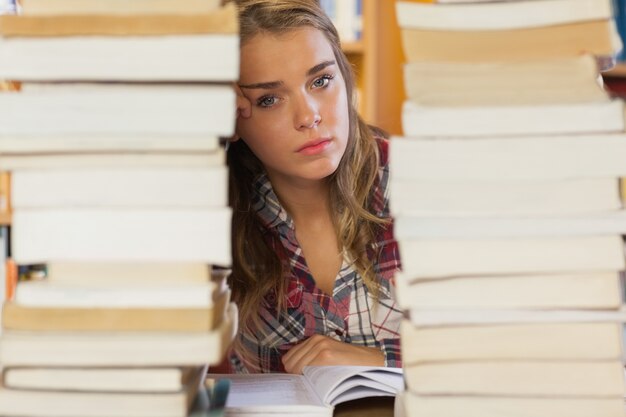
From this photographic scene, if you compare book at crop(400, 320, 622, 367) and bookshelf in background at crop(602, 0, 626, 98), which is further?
bookshelf in background at crop(602, 0, 626, 98)

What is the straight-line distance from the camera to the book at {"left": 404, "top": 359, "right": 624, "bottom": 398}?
650mm

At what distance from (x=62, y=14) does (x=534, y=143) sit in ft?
1.27

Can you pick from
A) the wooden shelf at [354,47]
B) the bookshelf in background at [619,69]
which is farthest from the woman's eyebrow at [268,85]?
the bookshelf in background at [619,69]

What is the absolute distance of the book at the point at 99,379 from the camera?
2.01ft

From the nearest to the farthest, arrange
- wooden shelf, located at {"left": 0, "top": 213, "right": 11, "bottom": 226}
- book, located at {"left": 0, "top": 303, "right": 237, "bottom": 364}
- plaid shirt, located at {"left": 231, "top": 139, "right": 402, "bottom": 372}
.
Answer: book, located at {"left": 0, "top": 303, "right": 237, "bottom": 364}
plaid shirt, located at {"left": 231, "top": 139, "right": 402, "bottom": 372}
wooden shelf, located at {"left": 0, "top": 213, "right": 11, "bottom": 226}

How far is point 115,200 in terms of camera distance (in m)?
0.62

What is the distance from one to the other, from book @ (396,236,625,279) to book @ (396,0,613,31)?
0.17 m

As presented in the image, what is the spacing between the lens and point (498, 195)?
25.5 inches

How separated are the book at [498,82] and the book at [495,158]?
0.03 m

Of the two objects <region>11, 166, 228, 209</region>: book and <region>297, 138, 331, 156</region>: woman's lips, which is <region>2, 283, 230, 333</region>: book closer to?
<region>11, 166, 228, 209</region>: book

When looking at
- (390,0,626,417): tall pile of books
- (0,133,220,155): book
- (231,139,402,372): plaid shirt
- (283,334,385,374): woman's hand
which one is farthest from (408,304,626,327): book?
(231,139,402,372): plaid shirt

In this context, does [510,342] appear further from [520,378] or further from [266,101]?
[266,101]

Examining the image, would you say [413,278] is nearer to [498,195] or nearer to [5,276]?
[498,195]

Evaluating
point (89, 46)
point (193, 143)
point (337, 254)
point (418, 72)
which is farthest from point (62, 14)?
point (337, 254)
